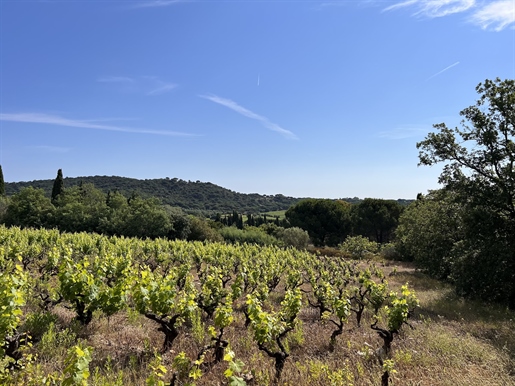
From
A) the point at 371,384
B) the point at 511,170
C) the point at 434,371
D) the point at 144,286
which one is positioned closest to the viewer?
the point at 371,384

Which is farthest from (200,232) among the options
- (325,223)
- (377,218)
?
(377,218)

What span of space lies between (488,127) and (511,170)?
1.94 m

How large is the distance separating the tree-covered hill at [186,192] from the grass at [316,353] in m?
128

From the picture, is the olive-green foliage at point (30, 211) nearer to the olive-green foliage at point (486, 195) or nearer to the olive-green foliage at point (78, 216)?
the olive-green foliage at point (78, 216)

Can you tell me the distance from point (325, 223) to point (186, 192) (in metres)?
112

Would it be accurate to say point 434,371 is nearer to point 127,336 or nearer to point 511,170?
point 127,336

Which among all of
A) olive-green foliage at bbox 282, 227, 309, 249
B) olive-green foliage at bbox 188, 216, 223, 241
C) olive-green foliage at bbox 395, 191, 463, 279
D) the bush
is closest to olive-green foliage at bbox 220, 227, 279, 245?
olive-green foliage at bbox 282, 227, 309, 249

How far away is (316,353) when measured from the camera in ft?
23.1

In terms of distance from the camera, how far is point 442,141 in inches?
559

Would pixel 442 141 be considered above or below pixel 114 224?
above

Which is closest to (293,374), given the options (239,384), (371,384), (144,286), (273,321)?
(273,321)

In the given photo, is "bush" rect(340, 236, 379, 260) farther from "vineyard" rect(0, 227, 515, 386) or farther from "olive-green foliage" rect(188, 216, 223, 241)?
"vineyard" rect(0, 227, 515, 386)

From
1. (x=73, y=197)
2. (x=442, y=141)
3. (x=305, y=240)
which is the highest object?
(x=442, y=141)

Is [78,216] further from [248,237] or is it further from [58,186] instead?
[248,237]
